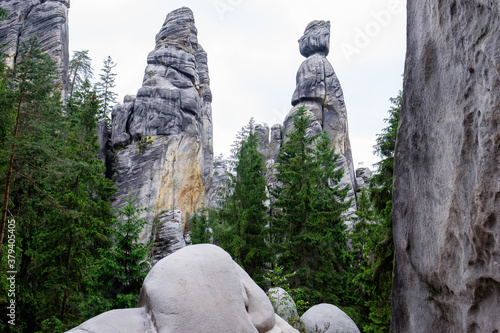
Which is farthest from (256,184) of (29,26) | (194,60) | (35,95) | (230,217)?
(29,26)

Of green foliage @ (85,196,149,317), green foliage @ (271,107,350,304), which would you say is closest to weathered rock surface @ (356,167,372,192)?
green foliage @ (271,107,350,304)

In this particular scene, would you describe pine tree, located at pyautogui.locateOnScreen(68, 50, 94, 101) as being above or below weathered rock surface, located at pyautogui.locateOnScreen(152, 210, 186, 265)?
above

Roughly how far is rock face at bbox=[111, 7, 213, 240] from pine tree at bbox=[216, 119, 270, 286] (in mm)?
8829

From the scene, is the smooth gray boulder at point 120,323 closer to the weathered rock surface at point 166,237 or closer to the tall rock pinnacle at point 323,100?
the weathered rock surface at point 166,237

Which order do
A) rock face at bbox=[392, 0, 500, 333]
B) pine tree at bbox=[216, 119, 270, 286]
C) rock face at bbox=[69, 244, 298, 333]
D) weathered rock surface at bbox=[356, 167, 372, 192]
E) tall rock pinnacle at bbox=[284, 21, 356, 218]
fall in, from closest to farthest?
rock face at bbox=[392, 0, 500, 333] < rock face at bbox=[69, 244, 298, 333] < pine tree at bbox=[216, 119, 270, 286] < weathered rock surface at bbox=[356, 167, 372, 192] < tall rock pinnacle at bbox=[284, 21, 356, 218]

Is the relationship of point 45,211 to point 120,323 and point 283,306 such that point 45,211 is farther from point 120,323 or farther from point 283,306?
point 120,323

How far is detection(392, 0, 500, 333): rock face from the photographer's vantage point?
3.75m

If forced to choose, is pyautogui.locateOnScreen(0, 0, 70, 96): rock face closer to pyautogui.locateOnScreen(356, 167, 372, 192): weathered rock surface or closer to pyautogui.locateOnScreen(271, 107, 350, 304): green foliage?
pyautogui.locateOnScreen(271, 107, 350, 304): green foliage

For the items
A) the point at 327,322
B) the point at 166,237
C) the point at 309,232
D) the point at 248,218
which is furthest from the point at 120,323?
the point at 166,237

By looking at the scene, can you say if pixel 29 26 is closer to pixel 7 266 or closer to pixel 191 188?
pixel 191 188

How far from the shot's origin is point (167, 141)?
28.8m

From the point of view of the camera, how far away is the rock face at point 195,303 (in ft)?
19.3

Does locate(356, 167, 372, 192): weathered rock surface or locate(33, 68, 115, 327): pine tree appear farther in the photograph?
locate(356, 167, 372, 192): weathered rock surface

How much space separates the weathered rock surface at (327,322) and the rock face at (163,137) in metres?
16.4
